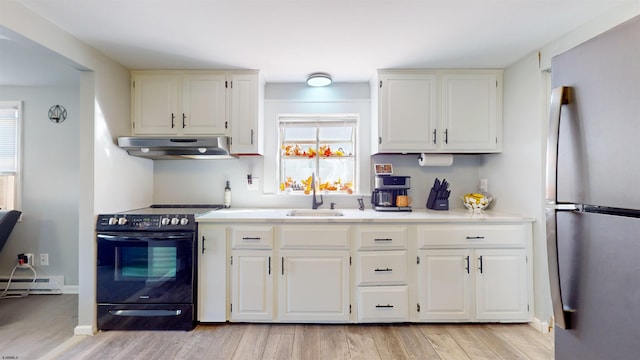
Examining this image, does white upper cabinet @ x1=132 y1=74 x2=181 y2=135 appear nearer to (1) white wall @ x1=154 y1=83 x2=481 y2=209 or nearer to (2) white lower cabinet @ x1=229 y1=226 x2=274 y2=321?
(1) white wall @ x1=154 y1=83 x2=481 y2=209

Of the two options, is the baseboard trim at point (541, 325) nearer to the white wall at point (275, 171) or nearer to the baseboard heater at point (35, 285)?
the white wall at point (275, 171)

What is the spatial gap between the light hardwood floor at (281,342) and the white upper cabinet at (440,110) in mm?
1537

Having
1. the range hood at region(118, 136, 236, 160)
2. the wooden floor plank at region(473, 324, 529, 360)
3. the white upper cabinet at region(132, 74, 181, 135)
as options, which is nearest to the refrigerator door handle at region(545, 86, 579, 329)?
the wooden floor plank at region(473, 324, 529, 360)

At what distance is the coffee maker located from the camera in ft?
8.91

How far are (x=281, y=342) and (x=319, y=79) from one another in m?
2.28

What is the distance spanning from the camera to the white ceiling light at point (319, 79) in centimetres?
274

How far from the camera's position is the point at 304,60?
97.3 inches

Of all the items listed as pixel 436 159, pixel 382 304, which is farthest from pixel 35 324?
pixel 436 159

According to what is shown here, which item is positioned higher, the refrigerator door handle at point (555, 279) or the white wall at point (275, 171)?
the white wall at point (275, 171)

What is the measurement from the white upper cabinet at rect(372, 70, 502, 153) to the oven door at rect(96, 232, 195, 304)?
6.43 ft

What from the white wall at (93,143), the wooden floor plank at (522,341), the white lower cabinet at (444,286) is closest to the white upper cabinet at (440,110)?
the white lower cabinet at (444,286)

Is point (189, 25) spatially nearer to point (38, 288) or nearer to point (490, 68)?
point (490, 68)

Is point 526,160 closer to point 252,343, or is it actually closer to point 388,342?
point 388,342

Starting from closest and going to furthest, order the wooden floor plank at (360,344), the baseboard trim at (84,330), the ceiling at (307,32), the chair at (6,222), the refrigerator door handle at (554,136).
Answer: the refrigerator door handle at (554,136), the ceiling at (307,32), the wooden floor plank at (360,344), the baseboard trim at (84,330), the chair at (6,222)
